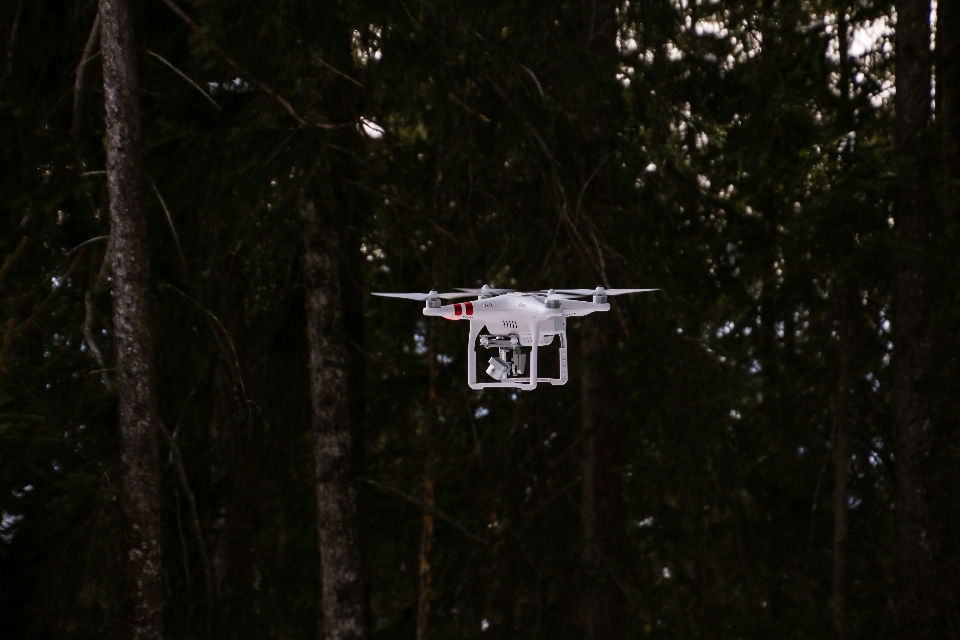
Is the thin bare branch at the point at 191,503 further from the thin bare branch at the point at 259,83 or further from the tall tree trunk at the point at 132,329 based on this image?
the thin bare branch at the point at 259,83

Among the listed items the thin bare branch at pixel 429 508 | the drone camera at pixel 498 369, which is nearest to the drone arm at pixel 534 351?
the drone camera at pixel 498 369

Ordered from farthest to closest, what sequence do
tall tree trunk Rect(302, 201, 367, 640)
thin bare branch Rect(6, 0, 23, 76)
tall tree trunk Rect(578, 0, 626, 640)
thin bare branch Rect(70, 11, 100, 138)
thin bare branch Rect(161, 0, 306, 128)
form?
tall tree trunk Rect(578, 0, 626, 640)
tall tree trunk Rect(302, 201, 367, 640)
thin bare branch Rect(6, 0, 23, 76)
thin bare branch Rect(70, 11, 100, 138)
thin bare branch Rect(161, 0, 306, 128)

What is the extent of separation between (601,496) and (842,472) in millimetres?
2485

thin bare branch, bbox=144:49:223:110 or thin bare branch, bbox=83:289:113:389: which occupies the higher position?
thin bare branch, bbox=144:49:223:110

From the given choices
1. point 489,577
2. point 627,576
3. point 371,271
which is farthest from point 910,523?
point 371,271

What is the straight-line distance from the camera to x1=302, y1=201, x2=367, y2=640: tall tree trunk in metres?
9.47

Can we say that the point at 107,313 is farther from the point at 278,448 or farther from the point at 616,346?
the point at 616,346

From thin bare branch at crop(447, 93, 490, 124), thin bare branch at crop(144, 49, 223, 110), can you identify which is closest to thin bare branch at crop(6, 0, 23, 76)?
thin bare branch at crop(144, 49, 223, 110)

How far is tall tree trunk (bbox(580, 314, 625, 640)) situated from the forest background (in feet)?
0.11

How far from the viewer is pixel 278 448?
1132cm

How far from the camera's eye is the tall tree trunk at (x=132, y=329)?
7.23m

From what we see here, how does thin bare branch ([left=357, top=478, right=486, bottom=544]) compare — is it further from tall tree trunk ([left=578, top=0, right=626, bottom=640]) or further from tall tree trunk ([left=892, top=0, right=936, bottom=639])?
tall tree trunk ([left=892, top=0, right=936, bottom=639])

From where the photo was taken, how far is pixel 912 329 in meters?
11.3

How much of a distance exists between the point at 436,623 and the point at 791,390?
180 inches
